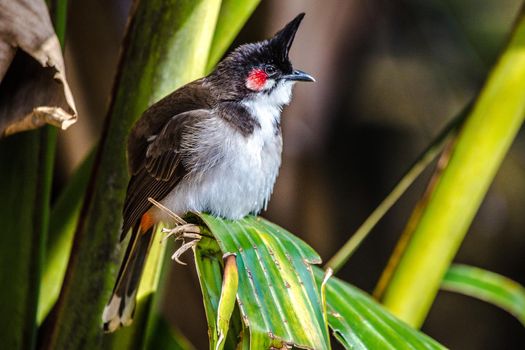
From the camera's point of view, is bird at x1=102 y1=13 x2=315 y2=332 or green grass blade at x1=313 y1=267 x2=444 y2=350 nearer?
green grass blade at x1=313 y1=267 x2=444 y2=350

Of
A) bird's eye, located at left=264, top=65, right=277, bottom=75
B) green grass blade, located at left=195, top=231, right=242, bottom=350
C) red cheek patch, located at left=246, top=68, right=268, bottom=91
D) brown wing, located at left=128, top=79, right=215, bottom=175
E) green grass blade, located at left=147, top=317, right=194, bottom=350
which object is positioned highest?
bird's eye, located at left=264, top=65, right=277, bottom=75

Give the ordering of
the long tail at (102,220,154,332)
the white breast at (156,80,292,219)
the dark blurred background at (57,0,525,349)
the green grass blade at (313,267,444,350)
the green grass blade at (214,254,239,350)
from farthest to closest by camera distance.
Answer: the dark blurred background at (57,0,525,349) < the white breast at (156,80,292,219) < the long tail at (102,220,154,332) < the green grass blade at (313,267,444,350) < the green grass blade at (214,254,239,350)

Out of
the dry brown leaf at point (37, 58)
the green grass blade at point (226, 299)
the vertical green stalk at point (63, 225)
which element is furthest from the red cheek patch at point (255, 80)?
the green grass blade at point (226, 299)

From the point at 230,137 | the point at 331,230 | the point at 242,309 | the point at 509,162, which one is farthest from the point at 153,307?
the point at 509,162

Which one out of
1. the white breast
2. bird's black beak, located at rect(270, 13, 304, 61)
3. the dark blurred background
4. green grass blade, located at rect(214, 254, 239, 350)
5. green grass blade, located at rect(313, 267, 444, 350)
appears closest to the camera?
green grass blade, located at rect(214, 254, 239, 350)

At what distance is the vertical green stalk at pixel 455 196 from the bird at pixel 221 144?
279 millimetres

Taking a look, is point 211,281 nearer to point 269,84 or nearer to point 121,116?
point 121,116

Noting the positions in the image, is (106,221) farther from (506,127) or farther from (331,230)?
(331,230)

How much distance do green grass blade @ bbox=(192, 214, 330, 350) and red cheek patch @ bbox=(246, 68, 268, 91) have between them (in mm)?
476

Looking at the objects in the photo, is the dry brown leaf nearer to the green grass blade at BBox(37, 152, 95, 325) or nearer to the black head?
the green grass blade at BBox(37, 152, 95, 325)

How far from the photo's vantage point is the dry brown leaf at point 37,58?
3.39 feet

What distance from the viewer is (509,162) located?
360 centimetres

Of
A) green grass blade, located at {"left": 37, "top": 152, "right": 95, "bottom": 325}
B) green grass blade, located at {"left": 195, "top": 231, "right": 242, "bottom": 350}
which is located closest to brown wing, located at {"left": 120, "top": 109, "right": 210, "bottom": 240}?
green grass blade, located at {"left": 37, "top": 152, "right": 95, "bottom": 325}

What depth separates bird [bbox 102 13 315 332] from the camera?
4.15ft
